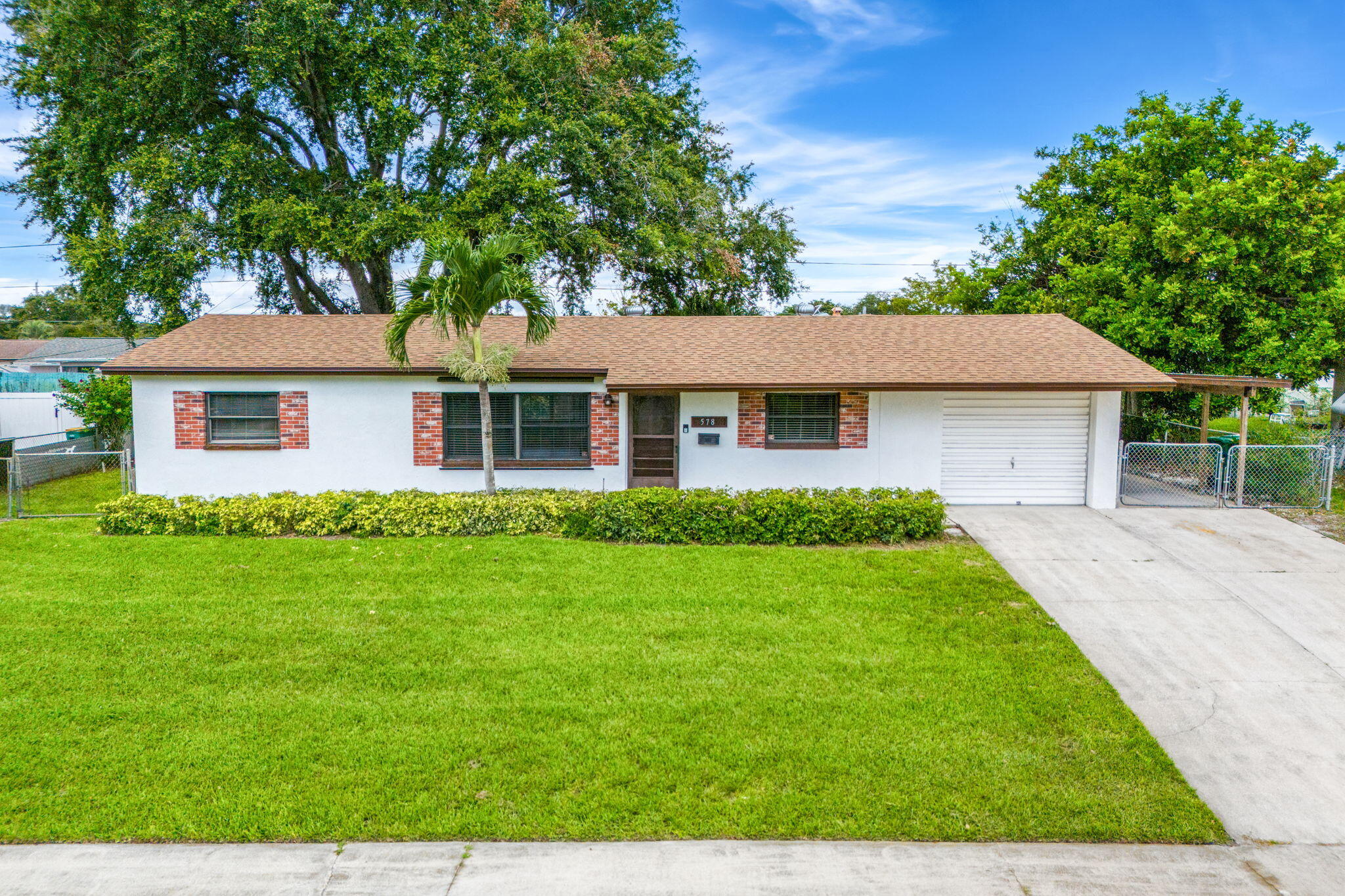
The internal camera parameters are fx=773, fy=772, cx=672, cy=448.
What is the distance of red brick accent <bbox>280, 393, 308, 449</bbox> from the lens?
1322cm

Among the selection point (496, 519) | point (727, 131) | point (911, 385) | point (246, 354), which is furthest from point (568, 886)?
point (727, 131)

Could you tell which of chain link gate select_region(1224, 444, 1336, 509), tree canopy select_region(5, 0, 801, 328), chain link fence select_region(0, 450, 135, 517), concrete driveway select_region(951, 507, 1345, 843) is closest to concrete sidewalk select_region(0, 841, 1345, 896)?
concrete driveway select_region(951, 507, 1345, 843)

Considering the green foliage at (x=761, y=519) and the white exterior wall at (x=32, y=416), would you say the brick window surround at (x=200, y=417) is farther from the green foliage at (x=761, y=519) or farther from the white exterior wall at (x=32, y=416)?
the white exterior wall at (x=32, y=416)

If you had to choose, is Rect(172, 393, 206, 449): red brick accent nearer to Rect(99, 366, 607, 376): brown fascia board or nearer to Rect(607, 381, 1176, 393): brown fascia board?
Rect(99, 366, 607, 376): brown fascia board

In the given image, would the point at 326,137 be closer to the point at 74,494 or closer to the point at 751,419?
the point at 74,494

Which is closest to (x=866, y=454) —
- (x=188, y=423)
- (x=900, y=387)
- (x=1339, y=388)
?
(x=900, y=387)

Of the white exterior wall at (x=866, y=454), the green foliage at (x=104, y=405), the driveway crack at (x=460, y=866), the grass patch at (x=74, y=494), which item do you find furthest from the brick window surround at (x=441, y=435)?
the green foliage at (x=104, y=405)

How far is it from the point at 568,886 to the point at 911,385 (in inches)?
393

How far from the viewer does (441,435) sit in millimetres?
13273

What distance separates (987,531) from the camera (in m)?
11.1

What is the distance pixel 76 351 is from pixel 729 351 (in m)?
43.6

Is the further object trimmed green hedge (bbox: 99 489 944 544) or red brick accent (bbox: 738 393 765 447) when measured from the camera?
red brick accent (bbox: 738 393 765 447)

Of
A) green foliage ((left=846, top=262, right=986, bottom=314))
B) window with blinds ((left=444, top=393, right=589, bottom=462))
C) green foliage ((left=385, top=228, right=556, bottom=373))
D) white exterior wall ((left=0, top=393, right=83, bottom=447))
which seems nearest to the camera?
green foliage ((left=385, top=228, right=556, bottom=373))

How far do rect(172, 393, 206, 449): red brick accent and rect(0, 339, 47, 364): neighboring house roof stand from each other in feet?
132
